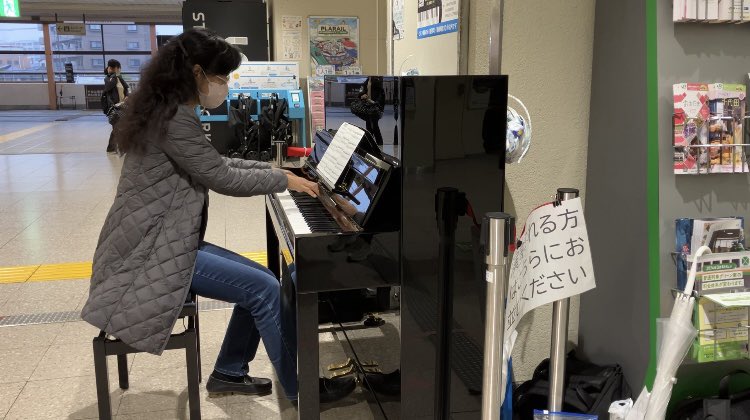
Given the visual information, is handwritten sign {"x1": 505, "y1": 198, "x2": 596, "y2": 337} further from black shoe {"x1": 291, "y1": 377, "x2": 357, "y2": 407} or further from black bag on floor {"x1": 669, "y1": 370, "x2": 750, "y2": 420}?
black shoe {"x1": 291, "y1": 377, "x2": 357, "y2": 407}

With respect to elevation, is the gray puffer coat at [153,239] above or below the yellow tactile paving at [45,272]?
above

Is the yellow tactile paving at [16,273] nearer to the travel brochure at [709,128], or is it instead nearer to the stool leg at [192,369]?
the stool leg at [192,369]

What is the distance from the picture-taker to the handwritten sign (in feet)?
4.82

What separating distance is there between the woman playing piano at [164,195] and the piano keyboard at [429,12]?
77cm

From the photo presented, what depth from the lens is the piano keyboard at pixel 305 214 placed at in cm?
188

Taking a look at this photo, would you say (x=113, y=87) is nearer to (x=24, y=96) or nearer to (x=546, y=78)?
(x=546, y=78)

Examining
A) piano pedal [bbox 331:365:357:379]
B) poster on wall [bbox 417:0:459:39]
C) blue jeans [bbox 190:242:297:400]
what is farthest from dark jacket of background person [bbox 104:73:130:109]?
piano pedal [bbox 331:365:357:379]

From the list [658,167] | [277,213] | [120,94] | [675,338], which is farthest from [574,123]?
[120,94]

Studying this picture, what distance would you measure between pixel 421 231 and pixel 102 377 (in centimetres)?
109

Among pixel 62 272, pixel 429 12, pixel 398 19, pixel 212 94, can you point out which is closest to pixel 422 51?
pixel 429 12

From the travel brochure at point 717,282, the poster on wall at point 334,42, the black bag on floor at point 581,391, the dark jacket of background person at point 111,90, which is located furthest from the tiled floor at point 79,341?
the poster on wall at point 334,42

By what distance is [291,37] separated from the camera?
9398mm

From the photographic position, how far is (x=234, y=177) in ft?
6.87

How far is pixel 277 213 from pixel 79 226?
3.50 meters
